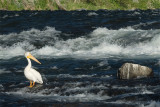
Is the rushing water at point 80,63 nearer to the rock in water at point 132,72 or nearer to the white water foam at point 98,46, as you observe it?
the white water foam at point 98,46

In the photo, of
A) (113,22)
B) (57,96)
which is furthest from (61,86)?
(113,22)

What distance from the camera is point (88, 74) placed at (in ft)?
44.6

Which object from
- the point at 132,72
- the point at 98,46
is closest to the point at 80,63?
the point at 132,72

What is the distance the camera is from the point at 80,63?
1616 cm

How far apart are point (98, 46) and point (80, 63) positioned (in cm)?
524

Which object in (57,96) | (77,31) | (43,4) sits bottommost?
(57,96)

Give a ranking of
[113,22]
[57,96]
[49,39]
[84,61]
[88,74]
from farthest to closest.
Answer: [113,22]
[49,39]
[84,61]
[88,74]
[57,96]

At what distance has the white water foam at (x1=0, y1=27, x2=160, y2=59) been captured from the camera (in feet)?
62.1

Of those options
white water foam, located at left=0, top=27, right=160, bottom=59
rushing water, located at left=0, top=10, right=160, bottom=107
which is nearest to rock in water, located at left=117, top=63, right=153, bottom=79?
rushing water, located at left=0, top=10, right=160, bottom=107

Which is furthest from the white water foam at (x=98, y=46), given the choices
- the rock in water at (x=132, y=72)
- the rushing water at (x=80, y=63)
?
the rock in water at (x=132, y=72)

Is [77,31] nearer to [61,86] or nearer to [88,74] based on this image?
[88,74]

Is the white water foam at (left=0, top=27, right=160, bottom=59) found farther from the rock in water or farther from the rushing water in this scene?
the rock in water

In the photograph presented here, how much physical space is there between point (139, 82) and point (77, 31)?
1573cm

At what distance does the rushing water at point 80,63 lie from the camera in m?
9.69
